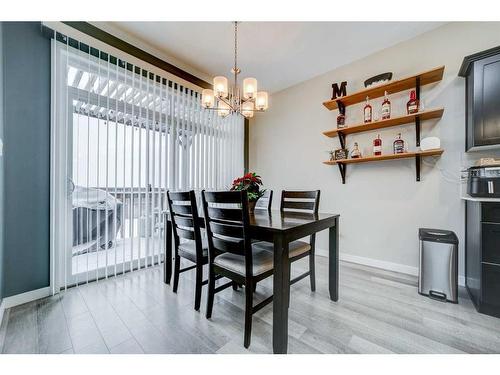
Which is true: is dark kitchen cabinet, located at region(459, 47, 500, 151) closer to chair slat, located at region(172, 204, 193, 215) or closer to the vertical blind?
chair slat, located at region(172, 204, 193, 215)

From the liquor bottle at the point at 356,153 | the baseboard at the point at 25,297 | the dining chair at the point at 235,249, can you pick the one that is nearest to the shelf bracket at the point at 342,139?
the liquor bottle at the point at 356,153

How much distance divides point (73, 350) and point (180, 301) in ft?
2.40

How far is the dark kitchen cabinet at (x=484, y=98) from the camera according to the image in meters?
1.75

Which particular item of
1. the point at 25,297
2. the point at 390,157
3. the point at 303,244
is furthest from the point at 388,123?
the point at 25,297

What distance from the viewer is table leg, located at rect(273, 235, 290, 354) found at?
3.95ft

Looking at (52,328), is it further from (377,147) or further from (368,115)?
(368,115)

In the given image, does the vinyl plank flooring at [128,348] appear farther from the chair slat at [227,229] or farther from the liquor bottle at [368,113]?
the liquor bottle at [368,113]

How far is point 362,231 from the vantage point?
2795 millimetres

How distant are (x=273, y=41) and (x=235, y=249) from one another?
2471 millimetres

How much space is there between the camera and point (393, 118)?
232cm

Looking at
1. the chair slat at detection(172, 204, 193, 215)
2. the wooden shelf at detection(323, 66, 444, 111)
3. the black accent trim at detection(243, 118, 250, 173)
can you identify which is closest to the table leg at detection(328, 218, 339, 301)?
the chair slat at detection(172, 204, 193, 215)

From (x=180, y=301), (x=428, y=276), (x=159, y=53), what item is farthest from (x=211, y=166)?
(x=428, y=276)

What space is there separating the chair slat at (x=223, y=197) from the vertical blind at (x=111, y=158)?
1455mm

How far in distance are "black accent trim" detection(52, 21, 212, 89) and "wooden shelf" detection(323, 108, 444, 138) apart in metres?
2.16
